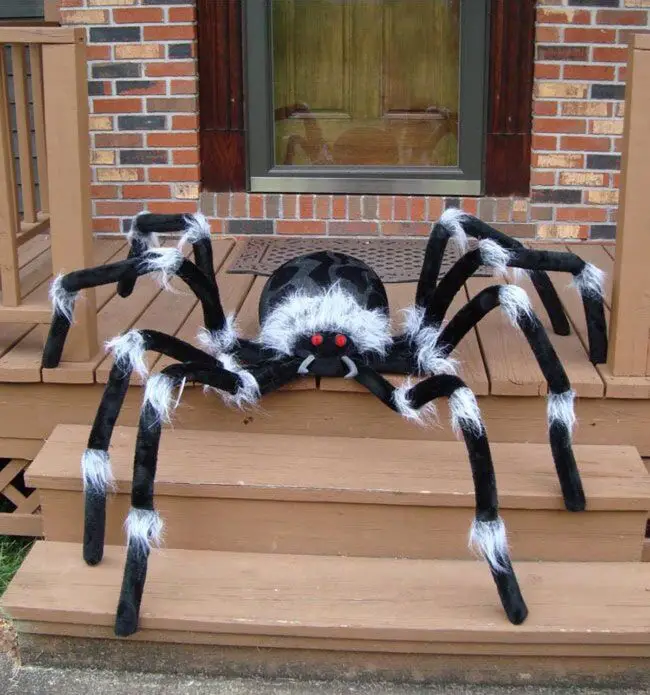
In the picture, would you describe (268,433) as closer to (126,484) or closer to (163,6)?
(126,484)

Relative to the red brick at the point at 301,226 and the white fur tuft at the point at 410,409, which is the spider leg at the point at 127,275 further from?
the red brick at the point at 301,226

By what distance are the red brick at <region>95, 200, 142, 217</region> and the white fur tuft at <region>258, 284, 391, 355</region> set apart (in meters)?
1.91

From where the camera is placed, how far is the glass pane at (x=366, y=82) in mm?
4234

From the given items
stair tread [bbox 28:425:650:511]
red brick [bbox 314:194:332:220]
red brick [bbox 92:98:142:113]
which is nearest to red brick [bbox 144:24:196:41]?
red brick [bbox 92:98:142:113]

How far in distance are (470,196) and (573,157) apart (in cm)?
48

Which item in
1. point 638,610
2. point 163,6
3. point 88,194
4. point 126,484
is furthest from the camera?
point 163,6

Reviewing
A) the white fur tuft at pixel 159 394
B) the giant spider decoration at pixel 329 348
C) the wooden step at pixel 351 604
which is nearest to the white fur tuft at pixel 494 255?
the giant spider decoration at pixel 329 348

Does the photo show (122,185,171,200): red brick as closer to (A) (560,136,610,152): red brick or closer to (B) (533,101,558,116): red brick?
(B) (533,101,558,116): red brick

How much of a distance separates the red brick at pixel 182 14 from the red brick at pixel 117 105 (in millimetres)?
415

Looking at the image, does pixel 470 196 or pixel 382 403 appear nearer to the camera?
pixel 382 403

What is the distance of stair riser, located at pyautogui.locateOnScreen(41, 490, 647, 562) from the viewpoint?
250 cm

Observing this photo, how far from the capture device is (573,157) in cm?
416

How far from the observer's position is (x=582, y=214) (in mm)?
4230

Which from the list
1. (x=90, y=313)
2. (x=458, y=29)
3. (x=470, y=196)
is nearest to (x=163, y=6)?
(x=458, y=29)
